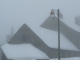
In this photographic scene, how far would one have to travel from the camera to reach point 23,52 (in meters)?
29.5

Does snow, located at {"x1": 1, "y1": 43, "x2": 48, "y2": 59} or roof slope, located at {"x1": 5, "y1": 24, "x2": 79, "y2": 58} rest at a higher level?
roof slope, located at {"x1": 5, "y1": 24, "x2": 79, "y2": 58}

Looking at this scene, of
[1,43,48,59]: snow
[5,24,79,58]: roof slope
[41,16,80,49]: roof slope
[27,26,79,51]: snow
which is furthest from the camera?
[41,16,80,49]: roof slope

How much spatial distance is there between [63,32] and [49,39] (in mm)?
8260

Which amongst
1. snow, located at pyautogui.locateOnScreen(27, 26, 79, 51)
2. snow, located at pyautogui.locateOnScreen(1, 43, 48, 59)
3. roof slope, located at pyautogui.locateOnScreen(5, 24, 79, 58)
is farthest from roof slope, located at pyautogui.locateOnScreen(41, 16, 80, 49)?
snow, located at pyautogui.locateOnScreen(1, 43, 48, 59)

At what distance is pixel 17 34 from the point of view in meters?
34.1

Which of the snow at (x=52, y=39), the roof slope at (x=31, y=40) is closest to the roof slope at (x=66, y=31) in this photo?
the snow at (x=52, y=39)

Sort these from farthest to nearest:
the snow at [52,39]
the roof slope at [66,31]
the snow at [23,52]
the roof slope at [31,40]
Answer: the roof slope at [66,31] < the snow at [52,39] < the roof slope at [31,40] < the snow at [23,52]

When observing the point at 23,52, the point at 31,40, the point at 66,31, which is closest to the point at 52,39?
the point at 31,40

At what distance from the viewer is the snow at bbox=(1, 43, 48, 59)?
93.2 feet

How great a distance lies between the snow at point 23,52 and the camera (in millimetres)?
28420

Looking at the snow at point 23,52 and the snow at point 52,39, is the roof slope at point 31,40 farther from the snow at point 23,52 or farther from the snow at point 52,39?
the snow at point 23,52

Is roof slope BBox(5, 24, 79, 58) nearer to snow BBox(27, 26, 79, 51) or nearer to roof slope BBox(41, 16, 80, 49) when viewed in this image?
snow BBox(27, 26, 79, 51)

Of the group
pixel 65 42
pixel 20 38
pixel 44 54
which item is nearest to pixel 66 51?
pixel 65 42

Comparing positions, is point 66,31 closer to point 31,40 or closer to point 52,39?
point 52,39
